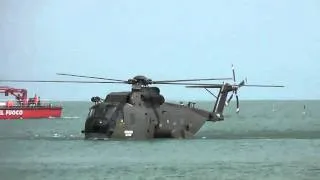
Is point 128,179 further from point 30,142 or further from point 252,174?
point 30,142

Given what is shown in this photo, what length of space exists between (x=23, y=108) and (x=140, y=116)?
2336 inches

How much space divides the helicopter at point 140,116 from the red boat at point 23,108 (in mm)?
54649

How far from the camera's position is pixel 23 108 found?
382ft

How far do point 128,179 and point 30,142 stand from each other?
3231cm

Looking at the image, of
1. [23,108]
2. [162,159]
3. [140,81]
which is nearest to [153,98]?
[140,81]

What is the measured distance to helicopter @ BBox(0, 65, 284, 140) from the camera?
6000 centimetres

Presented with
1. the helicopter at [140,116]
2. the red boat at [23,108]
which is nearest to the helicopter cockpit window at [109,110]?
the helicopter at [140,116]

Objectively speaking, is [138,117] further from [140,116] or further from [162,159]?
[162,159]

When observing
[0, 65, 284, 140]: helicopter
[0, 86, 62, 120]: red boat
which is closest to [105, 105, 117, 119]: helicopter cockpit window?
[0, 65, 284, 140]: helicopter

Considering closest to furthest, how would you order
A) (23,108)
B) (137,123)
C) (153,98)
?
(137,123) < (153,98) < (23,108)

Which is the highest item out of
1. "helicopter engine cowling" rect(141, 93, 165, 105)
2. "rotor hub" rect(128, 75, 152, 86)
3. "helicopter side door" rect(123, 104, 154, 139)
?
"rotor hub" rect(128, 75, 152, 86)

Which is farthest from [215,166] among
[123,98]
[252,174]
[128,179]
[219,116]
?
[219,116]

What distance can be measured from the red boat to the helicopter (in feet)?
179

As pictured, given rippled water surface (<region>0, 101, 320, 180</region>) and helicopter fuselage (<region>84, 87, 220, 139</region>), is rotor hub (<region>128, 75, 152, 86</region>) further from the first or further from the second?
rippled water surface (<region>0, 101, 320, 180</region>)
